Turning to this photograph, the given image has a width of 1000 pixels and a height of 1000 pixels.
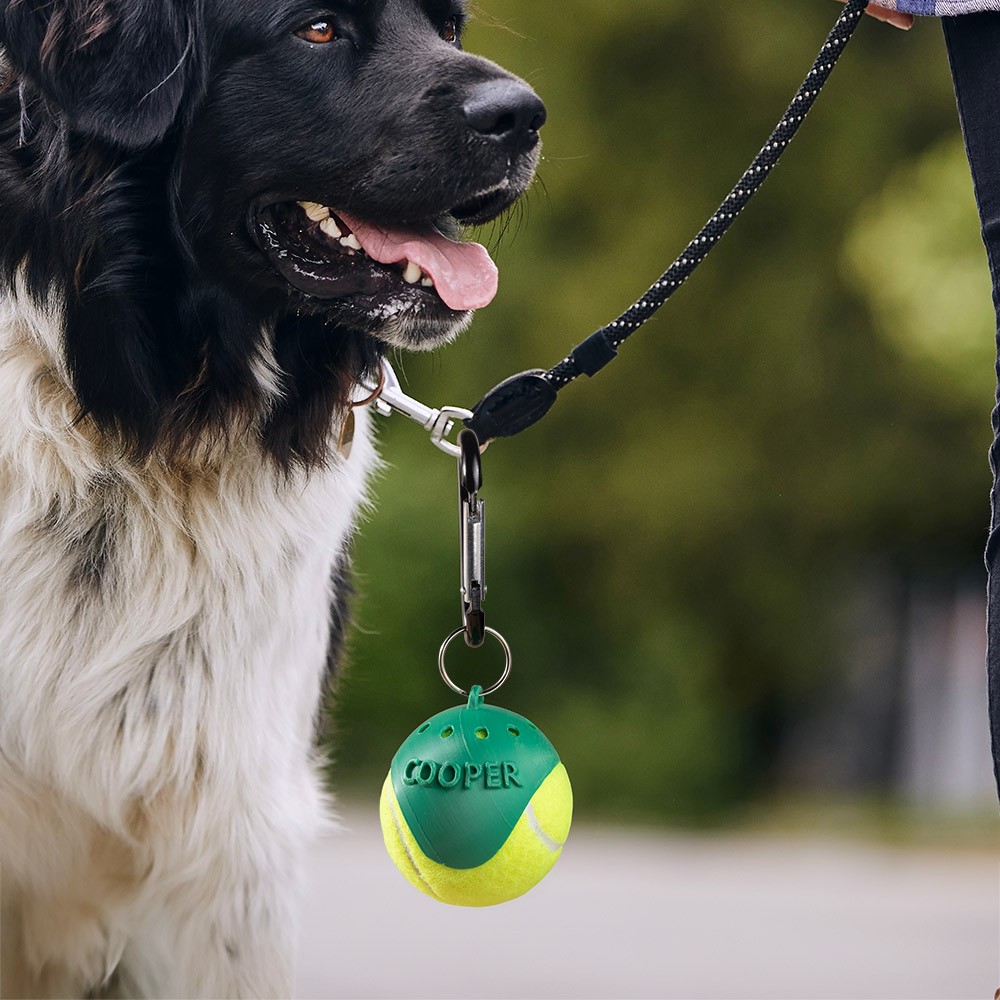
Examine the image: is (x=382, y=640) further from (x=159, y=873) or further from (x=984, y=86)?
(x=984, y=86)

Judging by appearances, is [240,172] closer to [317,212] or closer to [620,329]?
[317,212]

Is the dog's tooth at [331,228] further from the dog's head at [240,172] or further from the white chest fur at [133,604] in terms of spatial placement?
the white chest fur at [133,604]

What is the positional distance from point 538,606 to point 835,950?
15.9 ft

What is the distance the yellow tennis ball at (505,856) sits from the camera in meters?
2.33

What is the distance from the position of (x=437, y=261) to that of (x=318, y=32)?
0.45 metres

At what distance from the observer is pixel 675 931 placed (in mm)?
5852

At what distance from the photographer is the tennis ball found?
A: 231 centimetres

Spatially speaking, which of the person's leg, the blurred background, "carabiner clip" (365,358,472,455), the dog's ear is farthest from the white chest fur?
the blurred background

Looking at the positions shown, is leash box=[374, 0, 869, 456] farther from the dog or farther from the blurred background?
the blurred background

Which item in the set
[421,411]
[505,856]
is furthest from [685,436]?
[505,856]

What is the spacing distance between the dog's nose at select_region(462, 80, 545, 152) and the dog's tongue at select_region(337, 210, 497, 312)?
0.23 meters

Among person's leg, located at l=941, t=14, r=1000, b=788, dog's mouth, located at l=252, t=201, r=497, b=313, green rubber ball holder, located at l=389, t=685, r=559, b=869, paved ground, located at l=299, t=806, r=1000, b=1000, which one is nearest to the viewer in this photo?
person's leg, located at l=941, t=14, r=1000, b=788

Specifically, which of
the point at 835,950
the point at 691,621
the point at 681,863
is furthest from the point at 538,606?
the point at 835,950

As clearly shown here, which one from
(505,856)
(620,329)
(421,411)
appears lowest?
(505,856)
